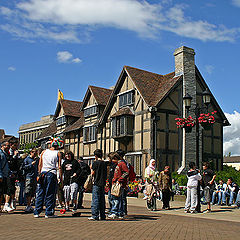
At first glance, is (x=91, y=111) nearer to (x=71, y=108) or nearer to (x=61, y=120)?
(x=71, y=108)

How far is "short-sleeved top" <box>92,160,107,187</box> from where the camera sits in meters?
9.40

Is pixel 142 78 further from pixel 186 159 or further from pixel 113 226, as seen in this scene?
pixel 113 226

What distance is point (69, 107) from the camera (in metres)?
39.3

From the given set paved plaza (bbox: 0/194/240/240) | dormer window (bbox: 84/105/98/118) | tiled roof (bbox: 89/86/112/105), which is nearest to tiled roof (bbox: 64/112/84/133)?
dormer window (bbox: 84/105/98/118)

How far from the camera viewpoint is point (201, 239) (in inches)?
273

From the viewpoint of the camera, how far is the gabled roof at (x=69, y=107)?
38.4 metres

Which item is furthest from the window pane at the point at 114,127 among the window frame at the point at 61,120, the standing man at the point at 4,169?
the standing man at the point at 4,169

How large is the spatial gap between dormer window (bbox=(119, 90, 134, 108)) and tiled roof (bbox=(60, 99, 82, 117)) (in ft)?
34.1

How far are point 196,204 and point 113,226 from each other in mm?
5713

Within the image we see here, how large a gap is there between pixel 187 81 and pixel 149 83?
9.37 feet

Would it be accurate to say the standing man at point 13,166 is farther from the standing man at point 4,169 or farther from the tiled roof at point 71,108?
the tiled roof at point 71,108

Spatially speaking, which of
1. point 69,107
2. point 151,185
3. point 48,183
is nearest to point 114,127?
point 69,107

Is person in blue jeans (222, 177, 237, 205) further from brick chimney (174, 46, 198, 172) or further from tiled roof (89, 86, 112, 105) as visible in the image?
tiled roof (89, 86, 112, 105)

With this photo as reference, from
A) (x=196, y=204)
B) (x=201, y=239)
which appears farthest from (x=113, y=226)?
(x=196, y=204)
